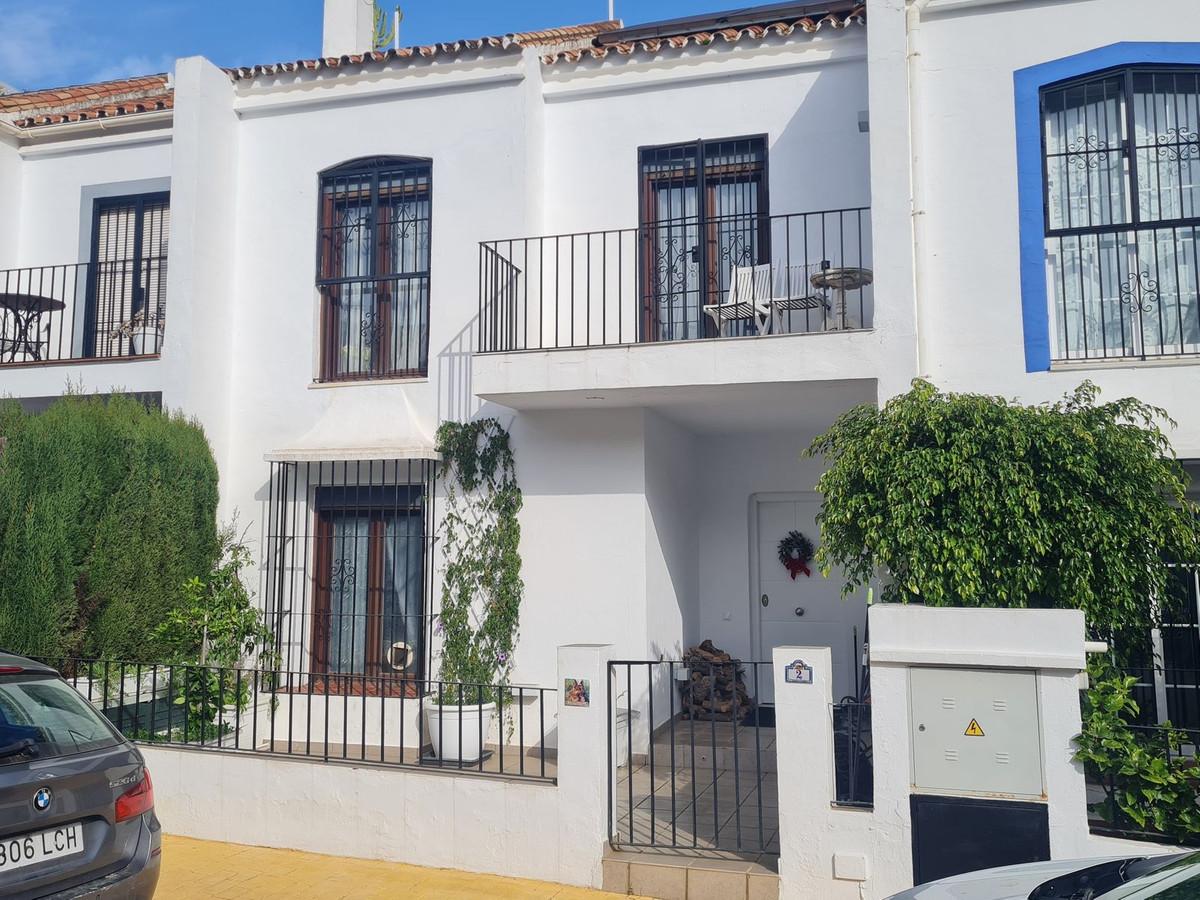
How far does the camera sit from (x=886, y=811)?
17.9 ft

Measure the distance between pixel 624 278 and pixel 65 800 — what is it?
6907mm

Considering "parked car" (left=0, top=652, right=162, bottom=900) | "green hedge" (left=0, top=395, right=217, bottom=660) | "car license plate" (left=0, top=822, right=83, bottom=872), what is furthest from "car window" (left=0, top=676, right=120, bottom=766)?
"green hedge" (left=0, top=395, right=217, bottom=660)

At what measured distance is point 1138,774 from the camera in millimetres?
5117

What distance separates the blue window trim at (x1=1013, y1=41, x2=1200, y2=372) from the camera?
26.2 ft

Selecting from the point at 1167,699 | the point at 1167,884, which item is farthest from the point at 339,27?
the point at 1167,884

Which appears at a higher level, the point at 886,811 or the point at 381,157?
the point at 381,157

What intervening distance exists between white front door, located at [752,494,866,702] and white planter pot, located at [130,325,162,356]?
686cm

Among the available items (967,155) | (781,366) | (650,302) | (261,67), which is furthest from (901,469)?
(261,67)

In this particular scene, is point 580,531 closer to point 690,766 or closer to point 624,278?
point 690,766

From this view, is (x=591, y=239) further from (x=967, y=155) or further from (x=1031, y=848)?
(x=1031, y=848)

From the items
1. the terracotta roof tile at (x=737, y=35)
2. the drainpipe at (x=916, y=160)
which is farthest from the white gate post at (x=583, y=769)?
the terracotta roof tile at (x=737, y=35)

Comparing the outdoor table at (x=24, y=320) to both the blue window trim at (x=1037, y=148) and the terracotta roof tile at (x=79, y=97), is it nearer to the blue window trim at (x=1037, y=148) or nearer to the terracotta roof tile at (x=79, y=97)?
the terracotta roof tile at (x=79, y=97)

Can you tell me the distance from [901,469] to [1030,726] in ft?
6.19

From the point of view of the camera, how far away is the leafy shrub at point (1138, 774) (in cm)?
510
